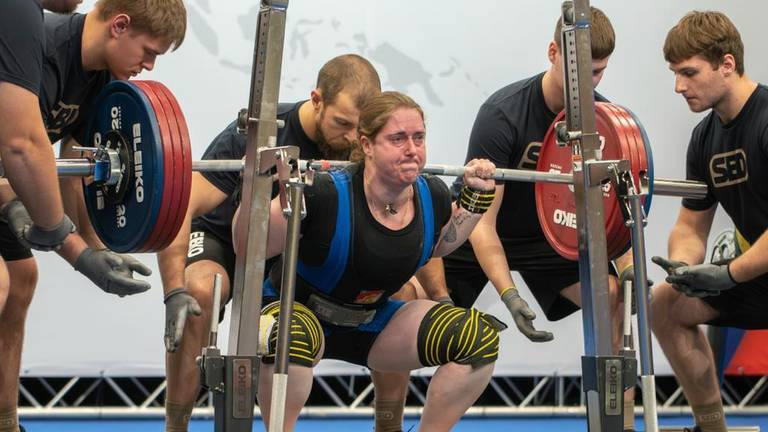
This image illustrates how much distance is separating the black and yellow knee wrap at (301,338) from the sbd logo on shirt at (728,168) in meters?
1.99

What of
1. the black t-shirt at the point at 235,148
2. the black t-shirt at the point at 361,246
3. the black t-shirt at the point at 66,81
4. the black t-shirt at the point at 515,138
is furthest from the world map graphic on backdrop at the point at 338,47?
the black t-shirt at the point at 361,246

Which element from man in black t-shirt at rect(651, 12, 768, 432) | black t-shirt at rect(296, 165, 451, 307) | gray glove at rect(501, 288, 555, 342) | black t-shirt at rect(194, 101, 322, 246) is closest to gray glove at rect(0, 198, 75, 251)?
black t-shirt at rect(296, 165, 451, 307)

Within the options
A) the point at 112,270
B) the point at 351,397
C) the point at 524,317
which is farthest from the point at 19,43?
the point at 351,397

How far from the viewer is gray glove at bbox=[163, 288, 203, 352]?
407 centimetres

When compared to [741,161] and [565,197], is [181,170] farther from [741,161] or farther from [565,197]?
[741,161]

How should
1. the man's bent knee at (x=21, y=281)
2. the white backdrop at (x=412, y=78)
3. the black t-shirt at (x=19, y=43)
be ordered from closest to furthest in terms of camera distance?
the black t-shirt at (x=19, y=43)
the man's bent knee at (x=21, y=281)
the white backdrop at (x=412, y=78)

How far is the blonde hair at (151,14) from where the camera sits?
3.83m

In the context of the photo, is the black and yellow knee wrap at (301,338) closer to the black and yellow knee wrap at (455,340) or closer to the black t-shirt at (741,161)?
the black and yellow knee wrap at (455,340)

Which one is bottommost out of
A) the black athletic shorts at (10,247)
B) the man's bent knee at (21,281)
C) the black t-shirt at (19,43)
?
the man's bent knee at (21,281)

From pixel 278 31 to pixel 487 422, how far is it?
10.9ft

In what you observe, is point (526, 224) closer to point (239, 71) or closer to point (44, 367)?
point (239, 71)

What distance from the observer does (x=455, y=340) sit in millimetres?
3977

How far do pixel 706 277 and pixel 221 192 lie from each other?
1.92 metres

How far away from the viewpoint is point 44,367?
6.02m
